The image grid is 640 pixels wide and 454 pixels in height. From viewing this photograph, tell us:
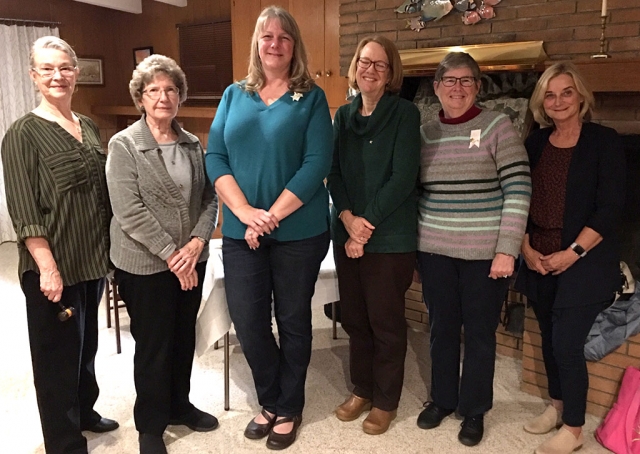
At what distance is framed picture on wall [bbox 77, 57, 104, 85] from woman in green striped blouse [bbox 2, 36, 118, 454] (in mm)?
4432

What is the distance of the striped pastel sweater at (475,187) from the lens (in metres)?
1.89

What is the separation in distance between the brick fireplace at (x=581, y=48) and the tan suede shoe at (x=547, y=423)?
224mm

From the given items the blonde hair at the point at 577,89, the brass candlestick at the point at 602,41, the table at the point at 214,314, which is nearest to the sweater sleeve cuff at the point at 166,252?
the table at the point at 214,314

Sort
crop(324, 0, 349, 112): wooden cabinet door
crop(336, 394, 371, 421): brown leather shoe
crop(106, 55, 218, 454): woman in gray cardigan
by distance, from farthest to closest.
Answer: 1. crop(324, 0, 349, 112): wooden cabinet door
2. crop(336, 394, 371, 421): brown leather shoe
3. crop(106, 55, 218, 454): woman in gray cardigan

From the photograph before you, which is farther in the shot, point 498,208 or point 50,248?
point 498,208

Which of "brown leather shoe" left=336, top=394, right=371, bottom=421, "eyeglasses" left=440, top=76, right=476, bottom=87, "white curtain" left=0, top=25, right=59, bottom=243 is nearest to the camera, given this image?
"eyeglasses" left=440, top=76, right=476, bottom=87

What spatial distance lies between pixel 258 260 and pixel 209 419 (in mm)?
713

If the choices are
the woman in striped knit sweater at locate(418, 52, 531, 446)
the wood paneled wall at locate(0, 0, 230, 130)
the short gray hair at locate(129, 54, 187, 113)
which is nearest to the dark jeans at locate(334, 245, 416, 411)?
the woman in striped knit sweater at locate(418, 52, 531, 446)

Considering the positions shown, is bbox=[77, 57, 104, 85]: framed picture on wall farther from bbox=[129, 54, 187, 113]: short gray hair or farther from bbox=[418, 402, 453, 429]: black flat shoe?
bbox=[418, 402, 453, 429]: black flat shoe

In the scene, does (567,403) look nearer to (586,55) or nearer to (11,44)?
(586,55)

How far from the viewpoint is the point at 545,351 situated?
2.08m

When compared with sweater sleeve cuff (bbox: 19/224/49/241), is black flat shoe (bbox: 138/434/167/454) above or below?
below

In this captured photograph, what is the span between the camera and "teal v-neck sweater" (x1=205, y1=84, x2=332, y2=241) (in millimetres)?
1867

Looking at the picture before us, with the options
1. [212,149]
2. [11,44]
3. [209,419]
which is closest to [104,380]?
[209,419]
